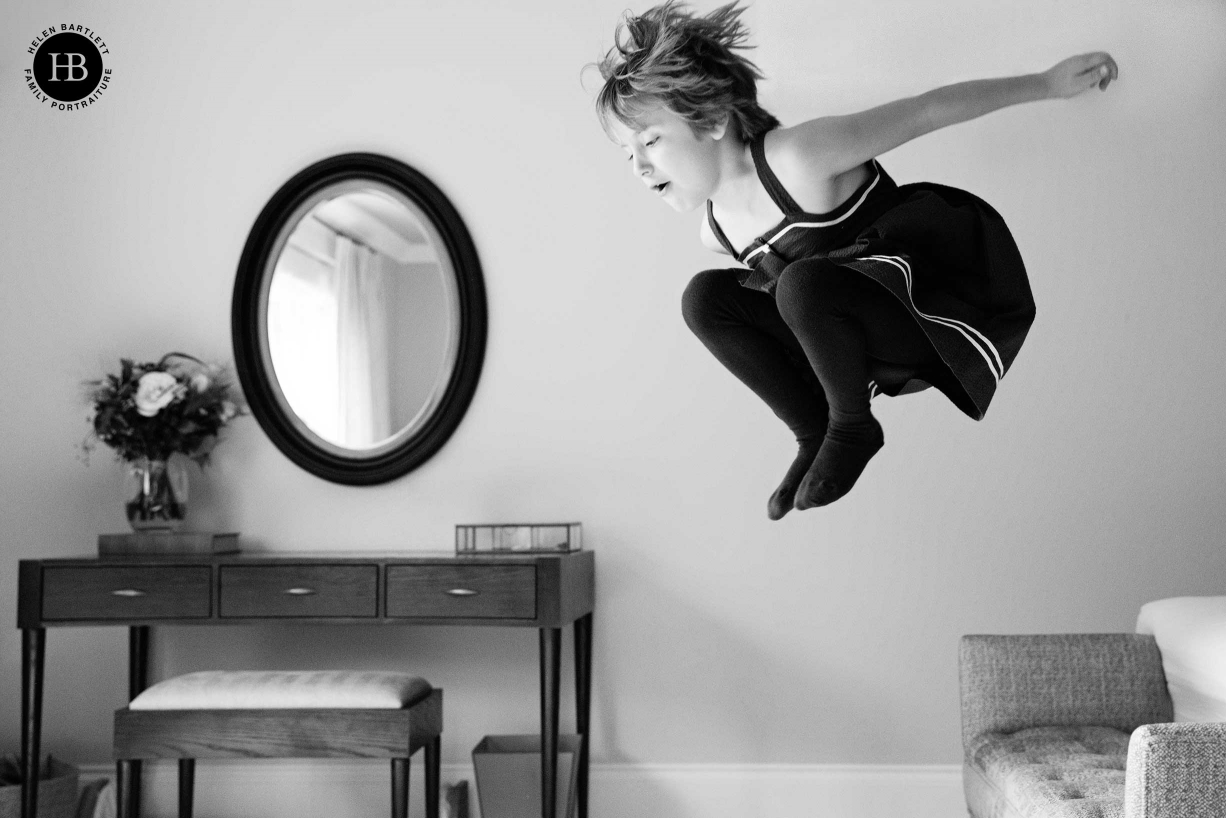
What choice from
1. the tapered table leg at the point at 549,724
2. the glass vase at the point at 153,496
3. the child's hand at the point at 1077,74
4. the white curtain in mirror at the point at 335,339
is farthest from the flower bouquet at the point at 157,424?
the child's hand at the point at 1077,74

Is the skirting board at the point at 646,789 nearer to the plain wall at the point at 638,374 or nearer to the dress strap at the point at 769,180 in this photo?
the plain wall at the point at 638,374

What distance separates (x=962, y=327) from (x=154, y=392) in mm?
2406

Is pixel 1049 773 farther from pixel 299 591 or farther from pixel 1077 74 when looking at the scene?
pixel 299 591

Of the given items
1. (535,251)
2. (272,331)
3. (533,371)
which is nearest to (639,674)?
(533,371)

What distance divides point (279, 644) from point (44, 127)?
1729 millimetres

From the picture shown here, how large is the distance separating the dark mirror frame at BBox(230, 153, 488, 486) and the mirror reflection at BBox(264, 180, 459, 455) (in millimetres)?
28

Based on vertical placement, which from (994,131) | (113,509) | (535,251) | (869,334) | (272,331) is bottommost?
(113,509)

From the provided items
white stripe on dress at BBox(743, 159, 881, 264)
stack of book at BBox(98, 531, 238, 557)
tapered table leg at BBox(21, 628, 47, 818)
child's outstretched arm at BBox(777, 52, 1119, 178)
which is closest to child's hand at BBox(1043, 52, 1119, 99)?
child's outstretched arm at BBox(777, 52, 1119, 178)

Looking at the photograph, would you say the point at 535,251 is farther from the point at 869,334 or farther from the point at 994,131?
the point at 869,334

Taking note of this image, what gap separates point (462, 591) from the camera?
2992 millimetres

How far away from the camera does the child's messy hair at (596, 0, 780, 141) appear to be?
1568mm

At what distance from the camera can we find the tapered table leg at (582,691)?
3.36 meters

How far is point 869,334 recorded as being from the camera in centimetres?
164

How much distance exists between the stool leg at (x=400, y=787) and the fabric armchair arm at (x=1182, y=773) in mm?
1721
